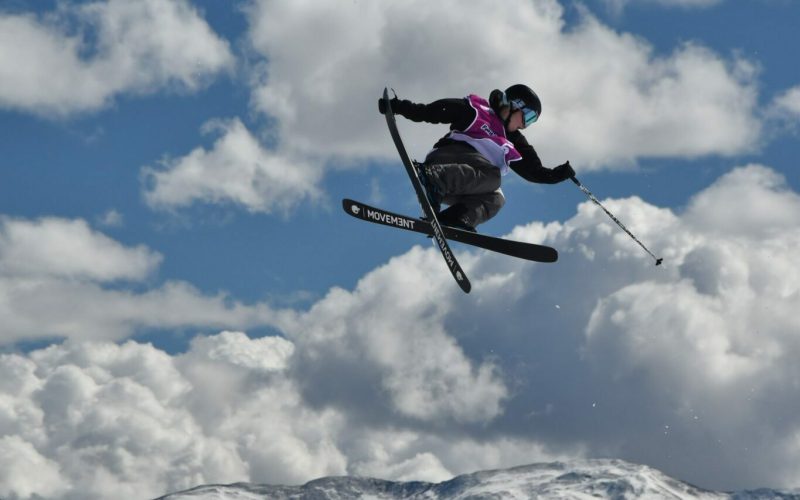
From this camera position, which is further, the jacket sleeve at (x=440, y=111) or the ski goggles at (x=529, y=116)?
Answer: the ski goggles at (x=529, y=116)

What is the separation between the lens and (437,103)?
1881 centimetres

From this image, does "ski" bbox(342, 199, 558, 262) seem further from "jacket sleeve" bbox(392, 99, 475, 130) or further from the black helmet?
the black helmet

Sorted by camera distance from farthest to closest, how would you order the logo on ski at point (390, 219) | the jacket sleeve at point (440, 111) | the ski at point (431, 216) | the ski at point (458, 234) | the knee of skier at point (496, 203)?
the knee of skier at point (496, 203) < the logo on ski at point (390, 219) < the ski at point (458, 234) < the ski at point (431, 216) < the jacket sleeve at point (440, 111)

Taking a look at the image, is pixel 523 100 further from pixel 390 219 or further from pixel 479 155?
pixel 390 219

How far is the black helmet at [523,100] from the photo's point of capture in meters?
19.2

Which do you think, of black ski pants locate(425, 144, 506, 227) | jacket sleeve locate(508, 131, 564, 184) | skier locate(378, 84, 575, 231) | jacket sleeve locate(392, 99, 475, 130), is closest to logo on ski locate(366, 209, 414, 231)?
skier locate(378, 84, 575, 231)

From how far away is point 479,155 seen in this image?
19672 millimetres

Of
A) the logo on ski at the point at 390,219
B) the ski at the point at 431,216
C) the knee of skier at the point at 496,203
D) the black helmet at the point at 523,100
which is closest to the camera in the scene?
the black helmet at the point at 523,100

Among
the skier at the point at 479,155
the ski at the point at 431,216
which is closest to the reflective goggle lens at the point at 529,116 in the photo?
the skier at the point at 479,155

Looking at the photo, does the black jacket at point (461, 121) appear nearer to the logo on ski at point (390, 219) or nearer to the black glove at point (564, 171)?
the black glove at point (564, 171)

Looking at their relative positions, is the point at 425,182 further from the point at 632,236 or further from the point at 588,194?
the point at 632,236

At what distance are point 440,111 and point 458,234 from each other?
2532 mm

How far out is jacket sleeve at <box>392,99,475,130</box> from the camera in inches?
733

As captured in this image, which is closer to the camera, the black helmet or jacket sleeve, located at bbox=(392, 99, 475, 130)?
jacket sleeve, located at bbox=(392, 99, 475, 130)
